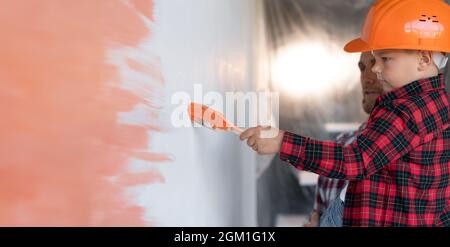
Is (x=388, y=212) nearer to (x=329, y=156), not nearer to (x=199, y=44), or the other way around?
(x=329, y=156)

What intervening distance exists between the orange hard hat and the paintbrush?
349 mm

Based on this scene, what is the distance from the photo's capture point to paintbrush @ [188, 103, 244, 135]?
102 centimetres

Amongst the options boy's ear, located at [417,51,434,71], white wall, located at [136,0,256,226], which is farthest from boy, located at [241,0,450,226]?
white wall, located at [136,0,256,226]

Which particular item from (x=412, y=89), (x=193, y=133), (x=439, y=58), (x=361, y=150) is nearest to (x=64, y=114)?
(x=193, y=133)

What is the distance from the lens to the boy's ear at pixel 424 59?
120 cm

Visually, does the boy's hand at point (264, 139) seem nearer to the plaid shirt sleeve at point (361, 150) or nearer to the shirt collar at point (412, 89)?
the plaid shirt sleeve at point (361, 150)

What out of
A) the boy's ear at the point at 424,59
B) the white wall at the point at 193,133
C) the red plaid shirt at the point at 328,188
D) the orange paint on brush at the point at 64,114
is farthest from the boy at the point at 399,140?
the red plaid shirt at the point at 328,188

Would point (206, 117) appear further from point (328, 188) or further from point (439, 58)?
point (328, 188)

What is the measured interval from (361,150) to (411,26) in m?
0.27

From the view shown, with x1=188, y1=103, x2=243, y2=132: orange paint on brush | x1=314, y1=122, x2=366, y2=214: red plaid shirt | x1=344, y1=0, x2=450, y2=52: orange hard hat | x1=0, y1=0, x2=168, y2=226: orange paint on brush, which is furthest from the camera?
x1=314, y1=122, x2=366, y2=214: red plaid shirt

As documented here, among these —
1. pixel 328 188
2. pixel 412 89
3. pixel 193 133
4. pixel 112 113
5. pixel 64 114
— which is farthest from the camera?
pixel 328 188

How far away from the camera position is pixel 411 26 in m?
1.16

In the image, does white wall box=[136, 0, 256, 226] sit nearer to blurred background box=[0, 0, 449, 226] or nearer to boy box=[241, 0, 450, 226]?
blurred background box=[0, 0, 449, 226]

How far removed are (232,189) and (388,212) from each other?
60 cm
